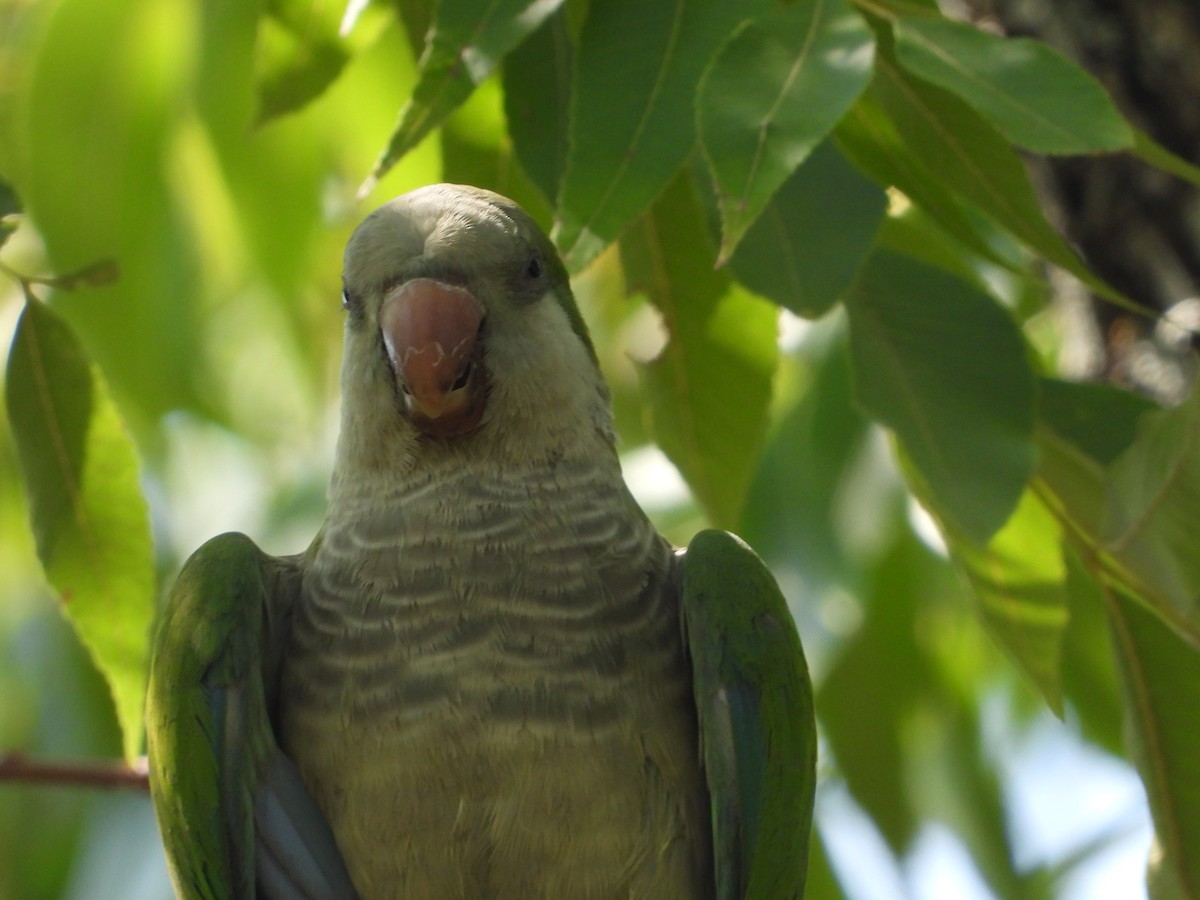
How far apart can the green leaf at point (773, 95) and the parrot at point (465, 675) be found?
56cm

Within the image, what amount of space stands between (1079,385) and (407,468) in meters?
1.24

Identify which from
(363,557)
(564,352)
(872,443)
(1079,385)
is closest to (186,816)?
(363,557)

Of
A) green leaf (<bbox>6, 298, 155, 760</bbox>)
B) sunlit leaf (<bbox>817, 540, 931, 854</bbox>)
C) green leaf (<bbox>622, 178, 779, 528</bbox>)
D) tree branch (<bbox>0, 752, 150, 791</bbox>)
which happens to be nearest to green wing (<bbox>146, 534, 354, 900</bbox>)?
green leaf (<bbox>6, 298, 155, 760</bbox>)

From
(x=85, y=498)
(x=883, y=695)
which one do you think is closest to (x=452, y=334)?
(x=85, y=498)

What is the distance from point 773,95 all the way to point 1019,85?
0.36m

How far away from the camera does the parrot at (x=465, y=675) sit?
204 centimetres

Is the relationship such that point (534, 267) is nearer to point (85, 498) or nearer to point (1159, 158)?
point (85, 498)

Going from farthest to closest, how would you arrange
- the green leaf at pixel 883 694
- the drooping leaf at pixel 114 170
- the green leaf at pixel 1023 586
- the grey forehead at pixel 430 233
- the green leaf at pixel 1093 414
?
the green leaf at pixel 883 694 < the drooping leaf at pixel 114 170 < the green leaf at pixel 1093 414 < the green leaf at pixel 1023 586 < the grey forehead at pixel 430 233

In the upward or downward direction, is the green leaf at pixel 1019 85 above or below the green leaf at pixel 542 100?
above

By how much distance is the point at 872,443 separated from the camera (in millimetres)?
3850

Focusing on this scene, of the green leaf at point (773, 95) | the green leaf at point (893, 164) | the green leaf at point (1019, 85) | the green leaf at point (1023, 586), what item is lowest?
the green leaf at point (1023, 586)

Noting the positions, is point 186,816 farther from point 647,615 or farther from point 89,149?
point 89,149

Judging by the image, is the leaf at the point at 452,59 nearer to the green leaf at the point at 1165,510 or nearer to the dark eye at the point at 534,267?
the dark eye at the point at 534,267

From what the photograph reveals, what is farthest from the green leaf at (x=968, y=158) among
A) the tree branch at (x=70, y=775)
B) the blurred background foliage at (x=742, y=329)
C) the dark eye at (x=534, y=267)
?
the tree branch at (x=70, y=775)
